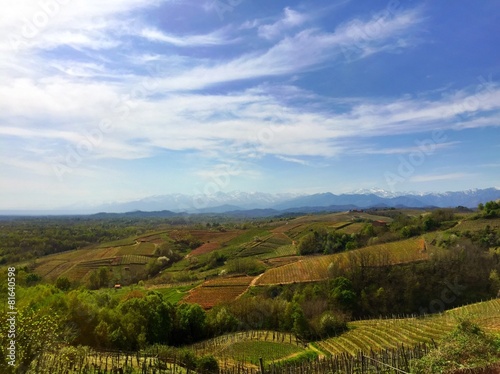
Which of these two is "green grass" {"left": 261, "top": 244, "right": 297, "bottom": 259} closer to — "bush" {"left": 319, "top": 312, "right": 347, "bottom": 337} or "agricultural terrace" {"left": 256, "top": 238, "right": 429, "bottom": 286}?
"agricultural terrace" {"left": 256, "top": 238, "right": 429, "bottom": 286}

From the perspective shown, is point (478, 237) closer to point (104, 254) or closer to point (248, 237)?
point (248, 237)

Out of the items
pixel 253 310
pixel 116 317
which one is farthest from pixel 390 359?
pixel 253 310

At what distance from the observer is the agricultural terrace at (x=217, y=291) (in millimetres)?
58044

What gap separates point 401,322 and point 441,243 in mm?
44071

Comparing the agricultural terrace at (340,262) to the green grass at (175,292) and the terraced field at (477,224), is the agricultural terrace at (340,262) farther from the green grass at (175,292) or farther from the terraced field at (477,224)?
the terraced field at (477,224)

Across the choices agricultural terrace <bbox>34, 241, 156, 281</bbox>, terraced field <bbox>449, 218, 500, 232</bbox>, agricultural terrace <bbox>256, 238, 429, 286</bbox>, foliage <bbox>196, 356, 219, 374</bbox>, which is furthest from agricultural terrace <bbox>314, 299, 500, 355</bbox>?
agricultural terrace <bbox>34, 241, 156, 281</bbox>

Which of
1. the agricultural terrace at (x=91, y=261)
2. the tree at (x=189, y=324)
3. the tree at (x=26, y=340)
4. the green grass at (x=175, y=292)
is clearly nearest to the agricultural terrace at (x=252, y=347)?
the tree at (x=189, y=324)

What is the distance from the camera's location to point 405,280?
60438 millimetres

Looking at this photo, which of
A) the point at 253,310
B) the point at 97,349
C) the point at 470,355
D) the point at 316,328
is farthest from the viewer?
the point at 253,310

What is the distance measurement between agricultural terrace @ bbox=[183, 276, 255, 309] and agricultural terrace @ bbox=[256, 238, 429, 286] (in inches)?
145

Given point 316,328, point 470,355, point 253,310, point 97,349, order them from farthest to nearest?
1. point 253,310
2. point 316,328
3. point 97,349
4. point 470,355

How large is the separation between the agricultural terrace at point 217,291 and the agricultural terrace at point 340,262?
3.67 metres

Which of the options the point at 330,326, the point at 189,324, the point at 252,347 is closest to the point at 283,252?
the point at 330,326

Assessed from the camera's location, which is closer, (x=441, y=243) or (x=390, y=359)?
(x=390, y=359)
